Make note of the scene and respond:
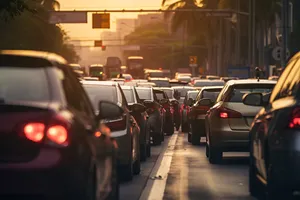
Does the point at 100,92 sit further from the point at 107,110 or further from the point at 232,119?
the point at 107,110

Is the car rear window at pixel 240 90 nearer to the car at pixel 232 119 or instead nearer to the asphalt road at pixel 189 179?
the car at pixel 232 119

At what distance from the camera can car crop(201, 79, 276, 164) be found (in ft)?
65.9

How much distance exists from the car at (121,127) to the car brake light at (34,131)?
802 cm

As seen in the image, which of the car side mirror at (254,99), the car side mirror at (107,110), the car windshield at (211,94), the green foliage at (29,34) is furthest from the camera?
the green foliage at (29,34)

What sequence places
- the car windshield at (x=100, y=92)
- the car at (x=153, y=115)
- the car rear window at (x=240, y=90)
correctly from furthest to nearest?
the car at (x=153, y=115) → the car rear window at (x=240, y=90) → the car windshield at (x=100, y=92)

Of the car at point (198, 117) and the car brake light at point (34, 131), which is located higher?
the car brake light at point (34, 131)

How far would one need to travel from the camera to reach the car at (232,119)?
20.1m

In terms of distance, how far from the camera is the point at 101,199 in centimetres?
977

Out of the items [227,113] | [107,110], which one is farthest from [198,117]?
[107,110]

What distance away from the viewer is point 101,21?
93625 millimetres

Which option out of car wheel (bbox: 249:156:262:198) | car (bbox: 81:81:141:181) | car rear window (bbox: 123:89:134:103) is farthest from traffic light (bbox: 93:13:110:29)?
car wheel (bbox: 249:156:262:198)

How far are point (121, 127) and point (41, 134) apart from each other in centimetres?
860

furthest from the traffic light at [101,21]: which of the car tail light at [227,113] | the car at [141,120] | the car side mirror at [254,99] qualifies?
the car side mirror at [254,99]

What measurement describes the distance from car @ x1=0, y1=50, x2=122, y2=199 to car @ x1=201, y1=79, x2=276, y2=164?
1152 cm
